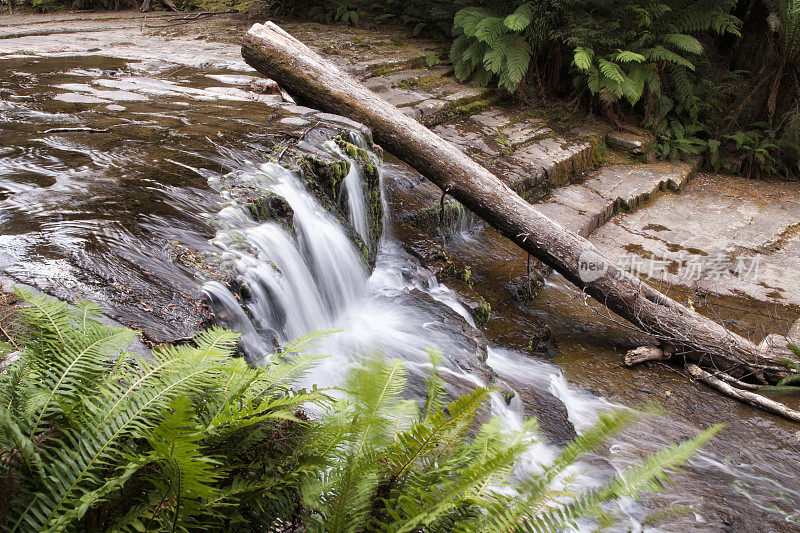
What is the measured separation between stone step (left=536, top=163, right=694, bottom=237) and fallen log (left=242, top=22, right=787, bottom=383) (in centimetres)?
161

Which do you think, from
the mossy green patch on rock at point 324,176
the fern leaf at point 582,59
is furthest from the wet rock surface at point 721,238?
the mossy green patch on rock at point 324,176

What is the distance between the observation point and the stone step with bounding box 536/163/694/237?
22.8 ft

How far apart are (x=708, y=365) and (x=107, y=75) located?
7227mm

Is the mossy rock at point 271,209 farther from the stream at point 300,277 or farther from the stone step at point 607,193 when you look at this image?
the stone step at point 607,193

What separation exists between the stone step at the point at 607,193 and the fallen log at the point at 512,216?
63.5 inches

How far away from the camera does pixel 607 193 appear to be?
7621mm

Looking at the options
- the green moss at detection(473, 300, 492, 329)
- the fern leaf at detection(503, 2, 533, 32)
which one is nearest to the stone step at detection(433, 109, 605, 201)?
the fern leaf at detection(503, 2, 533, 32)

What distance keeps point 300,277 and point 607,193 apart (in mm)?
5066

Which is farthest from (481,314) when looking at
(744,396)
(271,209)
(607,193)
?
(607,193)

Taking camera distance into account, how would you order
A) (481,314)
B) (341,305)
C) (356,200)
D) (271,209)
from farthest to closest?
(356,200), (481,314), (341,305), (271,209)

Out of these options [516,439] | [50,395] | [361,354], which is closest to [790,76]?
[361,354]

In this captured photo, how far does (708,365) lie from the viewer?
4793 mm

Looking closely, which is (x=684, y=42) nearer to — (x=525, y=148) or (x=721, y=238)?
(x=525, y=148)

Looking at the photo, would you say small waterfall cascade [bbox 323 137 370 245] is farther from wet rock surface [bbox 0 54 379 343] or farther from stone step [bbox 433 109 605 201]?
stone step [bbox 433 109 605 201]
